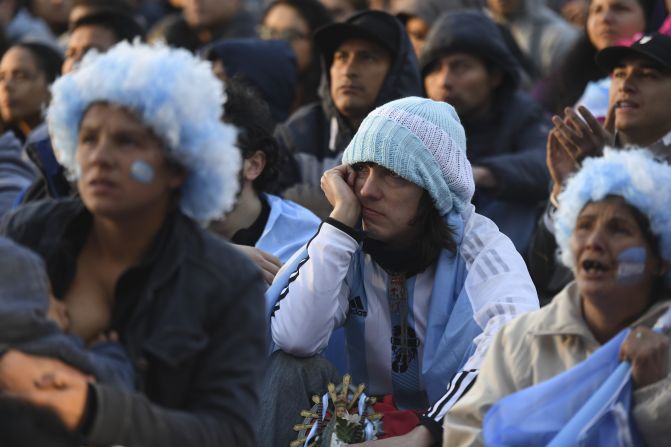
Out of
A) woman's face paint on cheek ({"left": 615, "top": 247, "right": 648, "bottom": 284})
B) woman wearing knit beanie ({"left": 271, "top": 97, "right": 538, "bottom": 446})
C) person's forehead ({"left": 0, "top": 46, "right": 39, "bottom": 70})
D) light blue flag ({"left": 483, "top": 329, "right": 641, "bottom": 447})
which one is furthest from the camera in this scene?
person's forehead ({"left": 0, "top": 46, "right": 39, "bottom": 70})

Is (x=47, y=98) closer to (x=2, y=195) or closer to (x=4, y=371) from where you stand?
(x=2, y=195)

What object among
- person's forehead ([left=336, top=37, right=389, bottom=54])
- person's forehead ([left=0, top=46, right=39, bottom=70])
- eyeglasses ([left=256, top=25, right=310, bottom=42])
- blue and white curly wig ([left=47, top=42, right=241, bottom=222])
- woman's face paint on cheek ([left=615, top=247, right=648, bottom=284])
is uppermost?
blue and white curly wig ([left=47, top=42, right=241, bottom=222])

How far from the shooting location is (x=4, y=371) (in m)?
3.06

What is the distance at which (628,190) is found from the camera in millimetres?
3881

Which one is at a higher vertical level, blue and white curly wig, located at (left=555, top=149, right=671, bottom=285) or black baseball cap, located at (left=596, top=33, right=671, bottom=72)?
black baseball cap, located at (left=596, top=33, right=671, bottom=72)

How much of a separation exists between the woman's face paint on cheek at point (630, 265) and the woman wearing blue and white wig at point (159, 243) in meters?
1.08

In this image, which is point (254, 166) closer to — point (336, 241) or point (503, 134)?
point (336, 241)

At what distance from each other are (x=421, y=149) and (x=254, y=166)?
1079 millimetres

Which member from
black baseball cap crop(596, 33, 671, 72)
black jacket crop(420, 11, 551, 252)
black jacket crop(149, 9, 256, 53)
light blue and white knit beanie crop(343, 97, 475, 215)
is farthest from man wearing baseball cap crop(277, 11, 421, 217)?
black jacket crop(149, 9, 256, 53)

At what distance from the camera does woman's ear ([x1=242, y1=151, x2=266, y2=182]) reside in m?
5.48

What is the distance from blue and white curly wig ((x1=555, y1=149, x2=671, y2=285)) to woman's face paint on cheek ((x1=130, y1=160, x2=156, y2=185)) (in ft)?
4.35

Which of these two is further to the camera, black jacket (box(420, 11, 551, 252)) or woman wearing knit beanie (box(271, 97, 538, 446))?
black jacket (box(420, 11, 551, 252))

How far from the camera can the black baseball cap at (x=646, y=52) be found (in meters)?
5.50

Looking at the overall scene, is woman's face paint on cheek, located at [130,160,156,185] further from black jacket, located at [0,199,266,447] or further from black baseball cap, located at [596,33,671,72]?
black baseball cap, located at [596,33,671,72]
